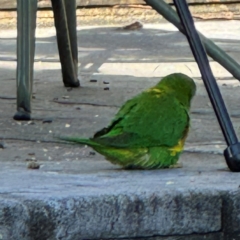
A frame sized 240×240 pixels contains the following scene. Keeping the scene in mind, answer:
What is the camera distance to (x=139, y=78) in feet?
15.3

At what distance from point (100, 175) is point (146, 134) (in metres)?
0.19

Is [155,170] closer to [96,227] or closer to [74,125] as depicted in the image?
[96,227]

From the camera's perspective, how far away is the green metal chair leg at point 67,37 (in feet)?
13.2

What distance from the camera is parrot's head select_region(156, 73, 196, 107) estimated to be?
228 centimetres

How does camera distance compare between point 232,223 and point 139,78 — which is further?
point 139,78

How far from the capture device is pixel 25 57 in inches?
127

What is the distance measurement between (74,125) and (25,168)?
105cm

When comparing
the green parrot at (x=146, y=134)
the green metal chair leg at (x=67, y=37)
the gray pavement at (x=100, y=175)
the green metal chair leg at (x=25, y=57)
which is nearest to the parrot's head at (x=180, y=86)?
the green parrot at (x=146, y=134)

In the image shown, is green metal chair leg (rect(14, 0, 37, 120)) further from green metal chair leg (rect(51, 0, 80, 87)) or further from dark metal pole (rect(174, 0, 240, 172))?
dark metal pole (rect(174, 0, 240, 172))

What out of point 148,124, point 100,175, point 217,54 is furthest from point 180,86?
point 217,54

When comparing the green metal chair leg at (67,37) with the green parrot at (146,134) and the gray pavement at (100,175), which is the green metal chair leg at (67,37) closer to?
the gray pavement at (100,175)

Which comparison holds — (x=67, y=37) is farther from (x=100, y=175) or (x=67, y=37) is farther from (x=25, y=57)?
(x=100, y=175)

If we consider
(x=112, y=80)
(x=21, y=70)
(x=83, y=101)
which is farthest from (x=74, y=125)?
(x=112, y=80)

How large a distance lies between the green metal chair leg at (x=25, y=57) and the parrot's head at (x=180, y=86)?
1.06 meters
